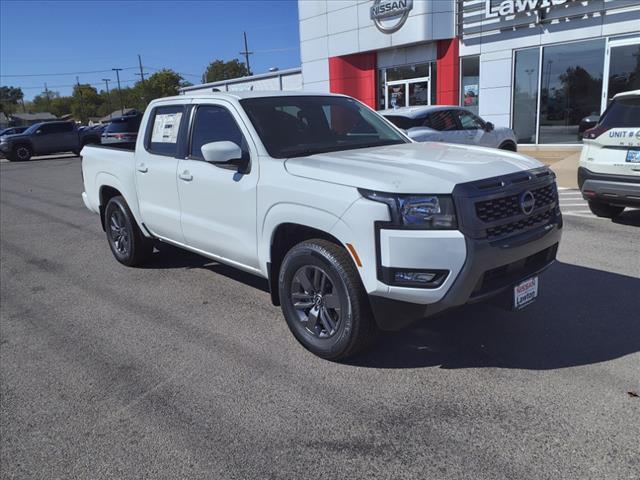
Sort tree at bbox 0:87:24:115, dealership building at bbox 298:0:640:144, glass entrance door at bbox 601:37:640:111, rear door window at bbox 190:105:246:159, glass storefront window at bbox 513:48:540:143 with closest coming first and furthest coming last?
rear door window at bbox 190:105:246:159
glass entrance door at bbox 601:37:640:111
dealership building at bbox 298:0:640:144
glass storefront window at bbox 513:48:540:143
tree at bbox 0:87:24:115

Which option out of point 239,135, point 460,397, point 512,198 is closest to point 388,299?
point 460,397

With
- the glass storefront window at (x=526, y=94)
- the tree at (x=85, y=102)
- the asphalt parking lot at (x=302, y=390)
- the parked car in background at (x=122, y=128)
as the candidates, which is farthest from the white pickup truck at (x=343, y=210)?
the tree at (x=85, y=102)

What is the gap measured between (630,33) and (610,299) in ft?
41.6

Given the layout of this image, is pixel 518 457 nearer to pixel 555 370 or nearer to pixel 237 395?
pixel 555 370

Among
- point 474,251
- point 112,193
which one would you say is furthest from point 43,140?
point 474,251

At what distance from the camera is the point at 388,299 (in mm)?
3242

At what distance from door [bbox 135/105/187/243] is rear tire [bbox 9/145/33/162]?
80.3 feet

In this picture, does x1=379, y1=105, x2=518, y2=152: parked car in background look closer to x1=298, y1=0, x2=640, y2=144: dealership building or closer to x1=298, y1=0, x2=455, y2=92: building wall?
x1=298, y1=0, x2=640, y2=144: dealership building

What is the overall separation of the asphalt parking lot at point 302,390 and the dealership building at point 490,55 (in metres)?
11.8

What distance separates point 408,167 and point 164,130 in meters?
2.79

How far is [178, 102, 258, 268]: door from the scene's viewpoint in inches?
163

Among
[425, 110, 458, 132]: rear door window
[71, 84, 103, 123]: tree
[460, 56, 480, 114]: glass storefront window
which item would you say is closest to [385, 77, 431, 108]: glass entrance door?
[460, 56, 480, 114]: glass storefront window

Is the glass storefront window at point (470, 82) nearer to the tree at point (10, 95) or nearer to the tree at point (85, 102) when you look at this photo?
the tree at point (85, 102)

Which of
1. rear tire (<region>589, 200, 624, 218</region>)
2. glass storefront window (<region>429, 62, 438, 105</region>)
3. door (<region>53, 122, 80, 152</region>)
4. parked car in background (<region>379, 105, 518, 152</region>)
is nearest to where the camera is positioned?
rear tire (<region>589, 200, 624, 218</region>)
